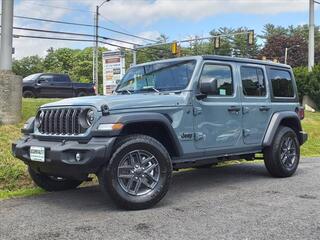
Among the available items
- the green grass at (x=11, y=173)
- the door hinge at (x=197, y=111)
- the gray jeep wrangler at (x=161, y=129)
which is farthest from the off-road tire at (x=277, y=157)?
the green grass at (x=11, y=173)

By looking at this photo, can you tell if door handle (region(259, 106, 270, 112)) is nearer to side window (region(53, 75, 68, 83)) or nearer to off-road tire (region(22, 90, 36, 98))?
off-road tire (region(22, 90, 36, 98))

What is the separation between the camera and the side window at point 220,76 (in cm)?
727

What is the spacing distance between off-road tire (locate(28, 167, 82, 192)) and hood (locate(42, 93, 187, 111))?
1.11m

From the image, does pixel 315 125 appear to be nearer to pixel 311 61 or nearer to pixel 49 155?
pixel 311 61

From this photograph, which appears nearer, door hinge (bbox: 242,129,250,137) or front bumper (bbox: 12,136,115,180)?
front bumper (bbox: 12,136,115,180)

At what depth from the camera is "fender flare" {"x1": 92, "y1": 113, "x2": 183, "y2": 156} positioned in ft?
19.3

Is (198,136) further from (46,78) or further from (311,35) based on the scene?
(311,35)

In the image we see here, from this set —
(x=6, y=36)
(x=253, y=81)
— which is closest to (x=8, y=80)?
(x=6, y=36)

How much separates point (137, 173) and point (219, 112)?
1795 mm

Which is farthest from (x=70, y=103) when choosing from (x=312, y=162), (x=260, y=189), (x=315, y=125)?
(x=315, y=125)

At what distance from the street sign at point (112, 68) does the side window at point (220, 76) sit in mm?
15817

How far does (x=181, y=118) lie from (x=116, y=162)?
4.07 feet

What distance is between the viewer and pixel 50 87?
1088 inches

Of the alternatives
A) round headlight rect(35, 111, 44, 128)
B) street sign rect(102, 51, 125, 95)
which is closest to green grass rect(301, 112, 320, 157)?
round headlight rect(35, 111, 44, 128)
